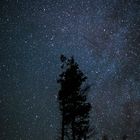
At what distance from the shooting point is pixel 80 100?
25984 mm

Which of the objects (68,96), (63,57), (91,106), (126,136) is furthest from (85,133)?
(126,136)

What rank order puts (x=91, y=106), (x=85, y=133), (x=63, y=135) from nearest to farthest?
(x=63, y=135), (x=91, y=106), (x=85, y=133)

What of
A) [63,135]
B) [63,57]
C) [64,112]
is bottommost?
[63,135]

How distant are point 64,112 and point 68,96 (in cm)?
169

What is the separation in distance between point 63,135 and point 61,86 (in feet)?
12.9

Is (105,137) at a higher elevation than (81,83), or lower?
higher

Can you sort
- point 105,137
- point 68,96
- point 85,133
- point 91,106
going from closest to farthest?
1. point 68,96
2. point 91,106
3. point 85,133
4. point 105,137

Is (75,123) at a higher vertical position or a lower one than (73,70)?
lower

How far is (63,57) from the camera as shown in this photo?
26234mm

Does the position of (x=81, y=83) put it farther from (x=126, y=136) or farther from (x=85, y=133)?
(x=126, y=136)

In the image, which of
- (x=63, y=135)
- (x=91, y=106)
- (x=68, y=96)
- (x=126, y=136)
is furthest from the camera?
(x=126, y=136)

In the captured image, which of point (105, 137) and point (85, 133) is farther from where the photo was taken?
point (105, 137)

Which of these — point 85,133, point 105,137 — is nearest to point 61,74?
point 85,133

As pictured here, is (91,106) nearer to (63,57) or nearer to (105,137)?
(63,57)
